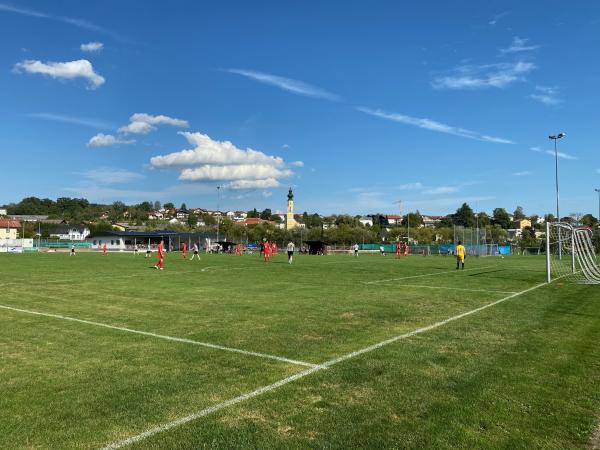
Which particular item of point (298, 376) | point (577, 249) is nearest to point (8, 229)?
point (577, 249)

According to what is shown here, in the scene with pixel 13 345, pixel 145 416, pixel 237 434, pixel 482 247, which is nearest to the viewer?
pixel 237 434

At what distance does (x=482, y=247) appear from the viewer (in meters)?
63.5

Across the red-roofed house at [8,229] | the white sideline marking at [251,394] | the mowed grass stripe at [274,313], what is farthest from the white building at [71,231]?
the white sideline marking at [251,394]

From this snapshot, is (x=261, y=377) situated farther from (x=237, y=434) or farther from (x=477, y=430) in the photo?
(x=477, y=430)

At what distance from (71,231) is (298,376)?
154 metres

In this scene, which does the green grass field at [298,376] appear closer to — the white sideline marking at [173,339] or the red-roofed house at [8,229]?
the white sideline marking at [173,339]

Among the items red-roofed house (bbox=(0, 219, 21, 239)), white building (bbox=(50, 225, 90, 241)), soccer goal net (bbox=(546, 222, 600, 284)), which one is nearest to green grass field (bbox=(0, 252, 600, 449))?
soccer goal net (bbox=(546, 222, 600, 284))

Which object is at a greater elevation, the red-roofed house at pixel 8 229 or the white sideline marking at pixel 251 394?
the red-roofed house at pixel 8 229

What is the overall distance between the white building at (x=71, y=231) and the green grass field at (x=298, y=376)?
468ft

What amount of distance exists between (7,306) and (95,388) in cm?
912

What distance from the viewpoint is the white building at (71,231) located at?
142375 mm

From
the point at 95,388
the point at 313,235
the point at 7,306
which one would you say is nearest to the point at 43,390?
the point at 95,388

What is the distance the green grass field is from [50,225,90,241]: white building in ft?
468

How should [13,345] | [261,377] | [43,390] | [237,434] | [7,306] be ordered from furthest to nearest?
[7,306] < [13,345] < [261,377] < [43,390] < [237,434]
